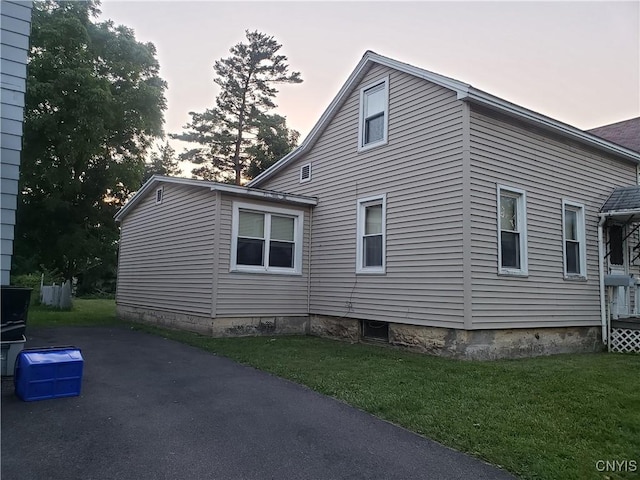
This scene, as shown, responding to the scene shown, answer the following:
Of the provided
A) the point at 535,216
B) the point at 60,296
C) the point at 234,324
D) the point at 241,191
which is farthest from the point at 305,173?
the point at 60,296

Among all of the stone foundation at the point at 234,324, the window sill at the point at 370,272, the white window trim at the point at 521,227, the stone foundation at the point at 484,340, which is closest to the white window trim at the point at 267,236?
the stone foundation at the point at 234,324

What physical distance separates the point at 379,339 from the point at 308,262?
308 centimetres

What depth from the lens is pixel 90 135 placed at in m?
16.1

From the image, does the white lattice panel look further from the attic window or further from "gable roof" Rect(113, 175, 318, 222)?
the attic window

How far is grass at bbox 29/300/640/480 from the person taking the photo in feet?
12.5

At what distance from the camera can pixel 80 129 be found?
1590 cm

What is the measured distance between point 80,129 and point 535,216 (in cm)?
1518

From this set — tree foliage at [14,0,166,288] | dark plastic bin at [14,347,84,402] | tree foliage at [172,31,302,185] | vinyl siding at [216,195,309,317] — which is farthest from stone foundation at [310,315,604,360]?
tree foliage at [172,31,302,185]

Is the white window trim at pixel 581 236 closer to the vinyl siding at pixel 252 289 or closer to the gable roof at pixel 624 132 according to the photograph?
the gable roof at pixel 624 132

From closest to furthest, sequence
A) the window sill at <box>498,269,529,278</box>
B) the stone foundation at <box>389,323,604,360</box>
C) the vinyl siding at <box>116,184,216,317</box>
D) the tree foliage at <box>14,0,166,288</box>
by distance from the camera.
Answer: the stone foundation at <box>389,323,604,360</box> < the window sill at <box>498,269,529,278</box> < the vinyl siding at <box>116,184,216,317</box> < the tree foliage at <box>14,0,166,288</box>

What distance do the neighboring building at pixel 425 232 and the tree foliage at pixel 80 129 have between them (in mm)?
6073

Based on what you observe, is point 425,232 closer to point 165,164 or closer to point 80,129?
point 80,129

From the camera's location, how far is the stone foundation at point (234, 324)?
10234mm

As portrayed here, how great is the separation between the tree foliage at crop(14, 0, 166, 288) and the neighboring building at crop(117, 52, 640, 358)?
239 inches
